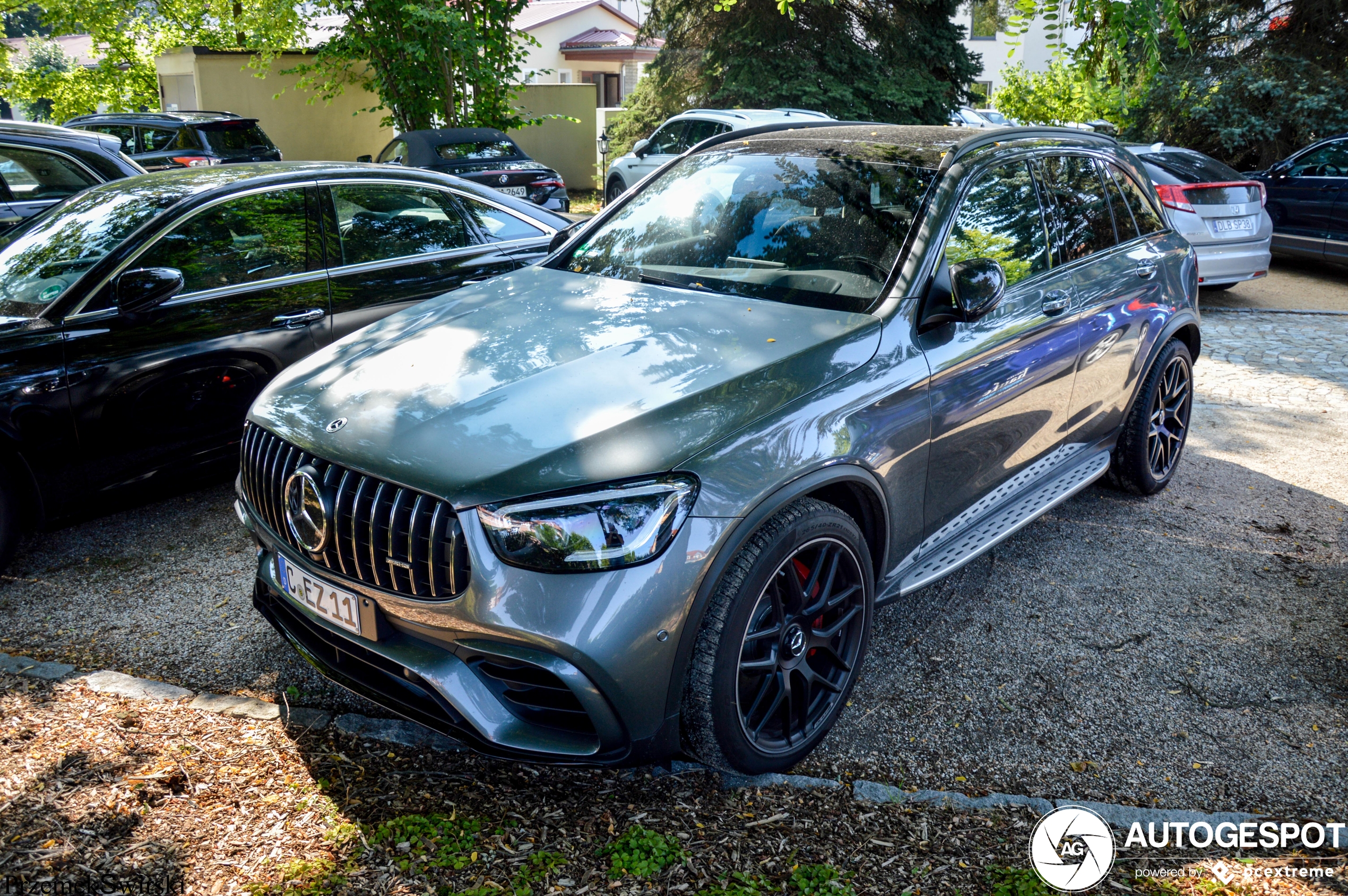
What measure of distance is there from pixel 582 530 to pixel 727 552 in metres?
0.40

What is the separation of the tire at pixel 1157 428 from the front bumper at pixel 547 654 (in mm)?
3173

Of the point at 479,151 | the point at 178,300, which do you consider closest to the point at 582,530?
the point at 178,300

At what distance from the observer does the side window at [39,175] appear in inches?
261

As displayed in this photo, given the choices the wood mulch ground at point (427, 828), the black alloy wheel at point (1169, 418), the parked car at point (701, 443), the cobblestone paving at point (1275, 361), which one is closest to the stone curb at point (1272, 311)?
the cobblestone paving at point (1275, 361)

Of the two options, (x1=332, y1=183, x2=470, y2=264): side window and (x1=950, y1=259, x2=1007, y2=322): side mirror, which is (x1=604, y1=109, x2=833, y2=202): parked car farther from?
(x1=950, y1=259, x2=1007, y2=322): side mirror

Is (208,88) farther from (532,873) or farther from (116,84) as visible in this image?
(532,873)

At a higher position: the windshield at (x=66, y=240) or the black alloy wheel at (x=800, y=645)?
the windshield at (x=66, y=240)

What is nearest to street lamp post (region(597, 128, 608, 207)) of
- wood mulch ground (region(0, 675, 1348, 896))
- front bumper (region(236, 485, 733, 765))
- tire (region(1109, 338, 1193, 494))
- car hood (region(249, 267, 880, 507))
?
tire (region(1109, 338, 1193, 494))

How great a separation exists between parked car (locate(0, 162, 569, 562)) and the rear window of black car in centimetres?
734

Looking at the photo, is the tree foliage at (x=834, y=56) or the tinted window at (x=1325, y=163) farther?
the tree foliage at (x=834, y=56)

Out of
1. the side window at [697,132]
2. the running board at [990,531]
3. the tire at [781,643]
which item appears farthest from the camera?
the side window at [697,132]

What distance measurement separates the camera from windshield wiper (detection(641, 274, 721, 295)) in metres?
3.61

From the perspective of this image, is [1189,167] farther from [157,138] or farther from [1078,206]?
[157,138]

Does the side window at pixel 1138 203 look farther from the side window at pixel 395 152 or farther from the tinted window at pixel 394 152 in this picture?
the tinted window at pixel 394 152
